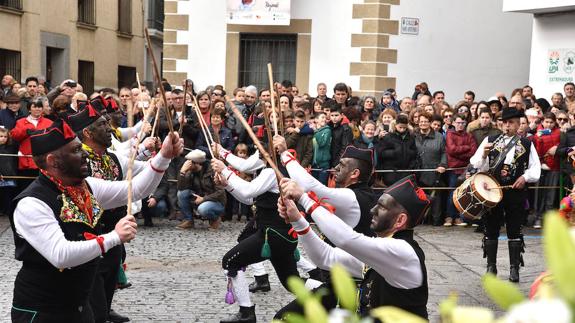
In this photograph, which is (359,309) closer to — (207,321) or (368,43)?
(207,321)

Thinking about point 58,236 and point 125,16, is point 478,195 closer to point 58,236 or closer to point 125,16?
point 58,236

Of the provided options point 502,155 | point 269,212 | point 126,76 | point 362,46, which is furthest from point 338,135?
point 126,76

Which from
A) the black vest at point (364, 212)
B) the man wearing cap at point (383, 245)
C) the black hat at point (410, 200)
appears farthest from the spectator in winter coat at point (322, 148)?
the black hat at point (410, 200)

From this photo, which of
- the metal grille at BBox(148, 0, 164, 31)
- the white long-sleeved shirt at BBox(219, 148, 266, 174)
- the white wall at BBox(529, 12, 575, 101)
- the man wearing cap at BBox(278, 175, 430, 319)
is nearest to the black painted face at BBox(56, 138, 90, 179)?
the man wearing cap at BBox(278, 175, 430, 319)

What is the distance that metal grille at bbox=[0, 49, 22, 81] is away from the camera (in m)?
25.8

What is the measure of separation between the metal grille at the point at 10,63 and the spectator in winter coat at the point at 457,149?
15.5 m

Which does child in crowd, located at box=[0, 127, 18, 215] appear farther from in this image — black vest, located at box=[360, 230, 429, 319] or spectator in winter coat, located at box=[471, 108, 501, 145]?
black vest, located at box=[360, 230, 429, 319]

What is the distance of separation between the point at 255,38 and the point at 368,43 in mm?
2266

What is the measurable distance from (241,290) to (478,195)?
9.54 ft

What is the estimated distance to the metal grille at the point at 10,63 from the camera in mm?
25812

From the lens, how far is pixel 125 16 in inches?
1315

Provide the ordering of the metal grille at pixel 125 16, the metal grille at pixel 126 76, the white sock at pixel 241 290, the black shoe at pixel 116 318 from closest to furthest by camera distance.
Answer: the black shoe at pixel 116 318 → the white sock at pixel 241 290 → the metal grille at pixel 125 16 → the metal grille at pixel 126 76

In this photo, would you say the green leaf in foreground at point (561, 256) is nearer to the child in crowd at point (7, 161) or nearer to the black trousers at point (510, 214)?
the black trousers at point (510, 214)

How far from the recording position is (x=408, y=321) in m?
1.41
